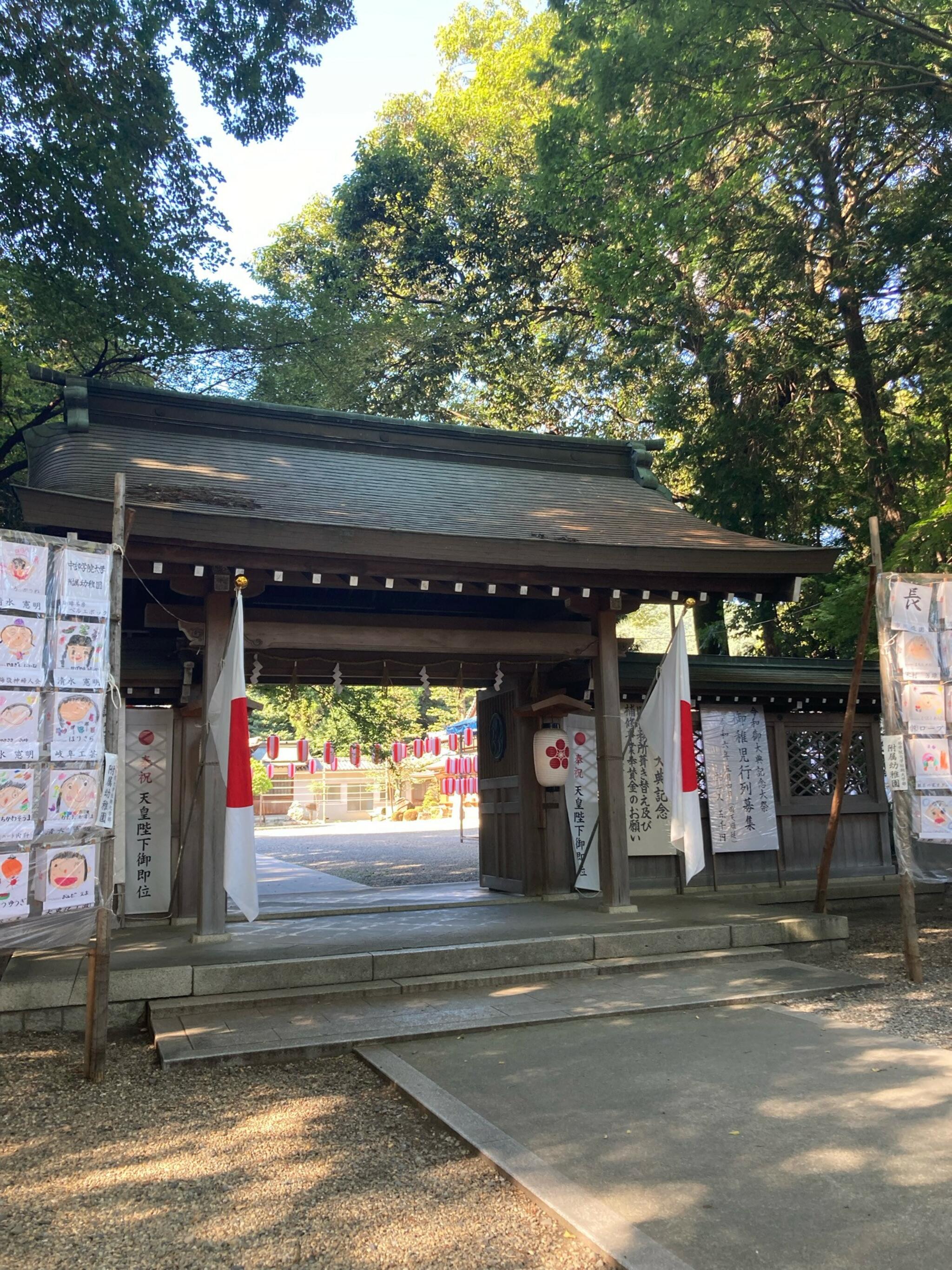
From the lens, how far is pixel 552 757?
9812 mm

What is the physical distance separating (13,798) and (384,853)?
17018mm

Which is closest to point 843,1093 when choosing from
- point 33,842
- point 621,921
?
point 621,921

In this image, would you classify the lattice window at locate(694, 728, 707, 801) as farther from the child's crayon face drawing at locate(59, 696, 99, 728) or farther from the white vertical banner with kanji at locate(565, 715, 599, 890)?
the child's crayon face drawing at locate(59, 696, 99, 728)

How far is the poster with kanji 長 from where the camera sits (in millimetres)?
10648

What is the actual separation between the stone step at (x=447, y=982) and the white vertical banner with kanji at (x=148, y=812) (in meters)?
2.89

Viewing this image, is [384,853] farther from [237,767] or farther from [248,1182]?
[248,1182]

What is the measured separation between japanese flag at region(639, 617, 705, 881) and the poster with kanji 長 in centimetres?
265

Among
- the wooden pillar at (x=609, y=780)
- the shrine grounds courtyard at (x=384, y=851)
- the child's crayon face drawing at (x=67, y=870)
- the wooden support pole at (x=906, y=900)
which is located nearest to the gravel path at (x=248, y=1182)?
the child's crayon face drawing at (x=67, y=870)

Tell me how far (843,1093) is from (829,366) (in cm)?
1279

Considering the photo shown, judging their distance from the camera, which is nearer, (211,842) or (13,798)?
(13,798)

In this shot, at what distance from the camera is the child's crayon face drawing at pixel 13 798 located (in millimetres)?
4434

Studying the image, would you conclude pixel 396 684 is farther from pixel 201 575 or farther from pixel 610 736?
pixel 201 575

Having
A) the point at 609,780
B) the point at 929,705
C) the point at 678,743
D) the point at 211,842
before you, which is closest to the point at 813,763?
the point at 609,780

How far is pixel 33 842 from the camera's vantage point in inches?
178
